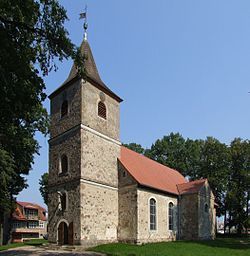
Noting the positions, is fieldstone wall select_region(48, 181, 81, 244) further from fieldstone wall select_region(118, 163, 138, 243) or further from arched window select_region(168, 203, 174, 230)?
arched window select_region(168, 203, 174, 230)

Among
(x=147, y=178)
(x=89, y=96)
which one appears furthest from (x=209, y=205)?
(x=89, y=96)

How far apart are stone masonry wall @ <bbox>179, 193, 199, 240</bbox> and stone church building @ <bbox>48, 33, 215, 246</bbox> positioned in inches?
28.7

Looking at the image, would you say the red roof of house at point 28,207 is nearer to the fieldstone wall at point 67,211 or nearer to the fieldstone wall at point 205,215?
the fieldstone wall at point 67,211

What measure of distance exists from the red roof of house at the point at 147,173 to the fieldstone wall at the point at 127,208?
2.07 feet

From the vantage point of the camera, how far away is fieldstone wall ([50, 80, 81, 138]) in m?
26.5

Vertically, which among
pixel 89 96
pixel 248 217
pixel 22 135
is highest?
pixel 89 96

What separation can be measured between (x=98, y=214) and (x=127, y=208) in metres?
2.75

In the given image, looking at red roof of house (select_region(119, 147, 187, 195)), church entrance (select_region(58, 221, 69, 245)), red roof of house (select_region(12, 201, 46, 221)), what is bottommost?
red roof of house (select_region(12, 201, 46, 221))

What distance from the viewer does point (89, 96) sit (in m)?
27.0

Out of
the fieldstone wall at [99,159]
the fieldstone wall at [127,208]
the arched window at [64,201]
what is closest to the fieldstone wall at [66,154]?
the fieldstone wall at [99,159]

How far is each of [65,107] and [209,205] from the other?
17.1 meters

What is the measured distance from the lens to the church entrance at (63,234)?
25.1 meters

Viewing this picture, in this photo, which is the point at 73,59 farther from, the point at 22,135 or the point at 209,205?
the point at 209,205

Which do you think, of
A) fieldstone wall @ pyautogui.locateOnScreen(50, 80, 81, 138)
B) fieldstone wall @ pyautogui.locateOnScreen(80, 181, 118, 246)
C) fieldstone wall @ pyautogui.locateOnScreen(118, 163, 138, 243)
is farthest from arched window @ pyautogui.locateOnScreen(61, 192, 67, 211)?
fieldstone wall @ pyautogui.locateOnScreen(50, 80, 81, 138)
